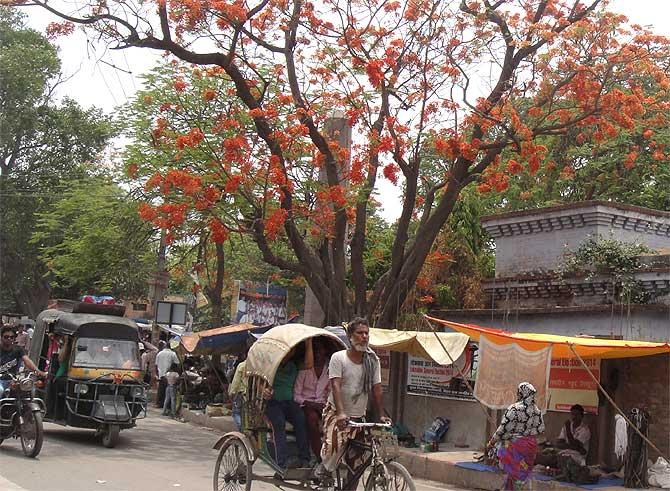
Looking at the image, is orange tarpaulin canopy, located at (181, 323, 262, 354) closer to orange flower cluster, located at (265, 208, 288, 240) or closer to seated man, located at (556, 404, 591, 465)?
orange flower cluster, located at (265, 208, 288, 240)

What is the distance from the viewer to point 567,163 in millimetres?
26844

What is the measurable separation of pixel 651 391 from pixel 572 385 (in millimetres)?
1314

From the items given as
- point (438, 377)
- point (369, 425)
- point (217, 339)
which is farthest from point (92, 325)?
point (369, 425)

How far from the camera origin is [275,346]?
28.9ft

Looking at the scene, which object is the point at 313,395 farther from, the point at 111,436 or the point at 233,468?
the point at 111,436

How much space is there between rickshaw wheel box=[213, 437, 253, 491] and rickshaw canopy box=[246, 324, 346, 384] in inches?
29.3

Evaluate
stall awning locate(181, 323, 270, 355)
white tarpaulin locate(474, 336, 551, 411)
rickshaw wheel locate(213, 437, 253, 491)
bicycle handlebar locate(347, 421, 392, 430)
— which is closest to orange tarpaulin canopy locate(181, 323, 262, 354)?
stall awning locate(181, 323, 270, 355)

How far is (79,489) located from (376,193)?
963 centimetres

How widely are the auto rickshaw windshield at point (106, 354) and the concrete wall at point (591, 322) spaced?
6.27m

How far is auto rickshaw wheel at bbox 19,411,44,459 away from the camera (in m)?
12.0

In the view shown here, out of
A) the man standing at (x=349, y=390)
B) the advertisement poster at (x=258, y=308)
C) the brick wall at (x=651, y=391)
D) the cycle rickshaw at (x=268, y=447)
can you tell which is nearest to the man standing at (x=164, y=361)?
the advertisement poster at (x=258, y=308)

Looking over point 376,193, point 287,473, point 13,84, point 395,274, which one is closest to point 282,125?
point 376,193

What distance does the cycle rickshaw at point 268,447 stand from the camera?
7.77 m

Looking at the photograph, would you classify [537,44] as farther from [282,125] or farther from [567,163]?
[567,163]
